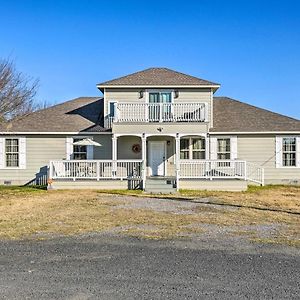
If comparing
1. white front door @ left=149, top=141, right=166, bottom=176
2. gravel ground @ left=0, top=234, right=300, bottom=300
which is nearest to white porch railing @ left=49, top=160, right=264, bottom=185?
white front door @ left=149, top=141, right=166, bottom=176

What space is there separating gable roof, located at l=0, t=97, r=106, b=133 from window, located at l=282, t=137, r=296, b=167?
10648 mm

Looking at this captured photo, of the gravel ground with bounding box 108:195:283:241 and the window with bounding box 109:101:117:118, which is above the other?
the window with bounding box 109:101:117:118

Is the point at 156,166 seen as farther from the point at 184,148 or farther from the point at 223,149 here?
the point at 223,149

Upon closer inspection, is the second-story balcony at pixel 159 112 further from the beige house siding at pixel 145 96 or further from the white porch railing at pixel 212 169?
the white porch railing at pixel 212 169

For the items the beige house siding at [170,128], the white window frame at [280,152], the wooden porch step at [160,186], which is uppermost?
the beige house siding at [170,128]

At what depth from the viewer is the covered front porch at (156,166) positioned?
21.0 meters

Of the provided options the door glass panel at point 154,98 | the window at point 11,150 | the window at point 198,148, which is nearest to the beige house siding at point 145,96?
the door glass panel at point 154,98

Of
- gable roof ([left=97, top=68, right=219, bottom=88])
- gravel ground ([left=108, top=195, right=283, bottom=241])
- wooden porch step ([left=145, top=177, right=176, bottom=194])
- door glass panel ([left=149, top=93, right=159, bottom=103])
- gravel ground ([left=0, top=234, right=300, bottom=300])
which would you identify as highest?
gable roof ([left=97, top=68, right=219, bottom=88])

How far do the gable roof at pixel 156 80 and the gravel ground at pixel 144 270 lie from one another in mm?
15908

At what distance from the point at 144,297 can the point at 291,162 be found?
20453mm

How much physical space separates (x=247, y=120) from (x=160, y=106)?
5.89 metres

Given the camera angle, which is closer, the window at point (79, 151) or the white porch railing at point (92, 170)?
the white porch railing at point (92, 170)

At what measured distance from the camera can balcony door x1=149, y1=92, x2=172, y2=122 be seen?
22000mm

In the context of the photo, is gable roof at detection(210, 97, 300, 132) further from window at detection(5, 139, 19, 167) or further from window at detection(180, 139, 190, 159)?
window at detection(5, 139, 19, 167)
